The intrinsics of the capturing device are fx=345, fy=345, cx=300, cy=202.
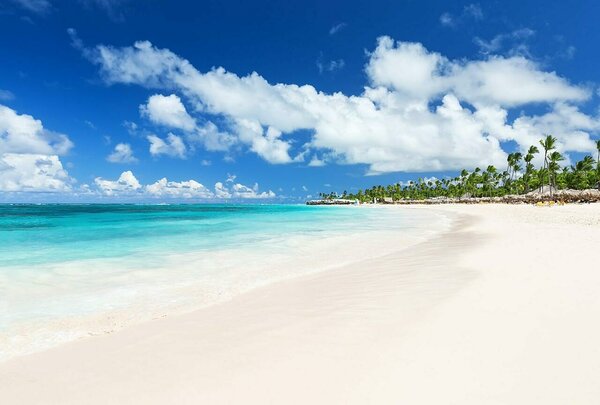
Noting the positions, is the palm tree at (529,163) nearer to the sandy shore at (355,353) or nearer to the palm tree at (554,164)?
the palm tree at (554,164)

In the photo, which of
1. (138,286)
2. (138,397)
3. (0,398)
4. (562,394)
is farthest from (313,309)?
(138,286)

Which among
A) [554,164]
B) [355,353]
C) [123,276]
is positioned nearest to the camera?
[355,353]

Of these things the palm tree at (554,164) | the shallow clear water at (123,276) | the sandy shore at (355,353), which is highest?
the palm tree at (554,164)

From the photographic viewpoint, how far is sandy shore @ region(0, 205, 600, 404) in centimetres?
344

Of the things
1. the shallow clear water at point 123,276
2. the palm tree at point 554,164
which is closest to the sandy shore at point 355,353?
the shallow clear water at point 123,276

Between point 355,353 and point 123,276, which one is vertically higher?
point 355,353

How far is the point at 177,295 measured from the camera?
26.5 feet

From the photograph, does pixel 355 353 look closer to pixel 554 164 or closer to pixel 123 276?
pixel 123 276

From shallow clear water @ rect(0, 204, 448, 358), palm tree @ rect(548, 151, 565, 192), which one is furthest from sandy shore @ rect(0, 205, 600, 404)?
palm tree @ rect(548, 151, 565, 192)

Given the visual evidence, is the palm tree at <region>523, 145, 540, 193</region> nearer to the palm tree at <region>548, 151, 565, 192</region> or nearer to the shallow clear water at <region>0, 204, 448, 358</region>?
the palm tree at <region>548, 151, 565, 192</region>

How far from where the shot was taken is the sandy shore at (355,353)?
344 centimetres

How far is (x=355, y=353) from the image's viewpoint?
4.29 m

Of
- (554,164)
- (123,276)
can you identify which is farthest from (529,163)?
(123,276)

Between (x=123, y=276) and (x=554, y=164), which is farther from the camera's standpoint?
(x=554, y=164)
